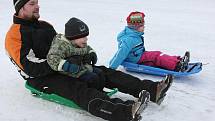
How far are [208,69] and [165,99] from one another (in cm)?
154

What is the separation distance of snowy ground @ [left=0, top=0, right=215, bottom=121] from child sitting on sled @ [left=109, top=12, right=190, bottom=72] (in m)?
0.21

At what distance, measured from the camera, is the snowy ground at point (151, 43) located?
3488 mm

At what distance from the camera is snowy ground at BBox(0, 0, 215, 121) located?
11.4ft

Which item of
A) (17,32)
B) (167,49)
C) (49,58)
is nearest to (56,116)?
(49,58)

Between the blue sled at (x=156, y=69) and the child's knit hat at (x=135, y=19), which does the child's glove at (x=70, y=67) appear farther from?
the child's knit hat at (x=135, y=19)

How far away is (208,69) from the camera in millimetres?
5164

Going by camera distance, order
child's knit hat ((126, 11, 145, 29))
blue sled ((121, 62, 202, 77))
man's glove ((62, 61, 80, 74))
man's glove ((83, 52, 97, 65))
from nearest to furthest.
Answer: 1. man's glove ((62, 61, 80, 74))
2. man's glove ((83, 52, 97, 65))
3. blue sled ((121, 62, 202, 77))
4. child's knit hat ((126, 11, 145, 29))

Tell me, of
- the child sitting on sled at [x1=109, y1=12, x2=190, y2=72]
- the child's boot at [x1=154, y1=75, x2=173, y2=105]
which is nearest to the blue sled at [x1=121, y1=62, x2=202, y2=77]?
the child sitting on sled at [x1=109, y1=12, x2=190, y2=72]

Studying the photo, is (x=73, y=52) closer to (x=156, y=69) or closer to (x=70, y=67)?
(x=70, y=67)

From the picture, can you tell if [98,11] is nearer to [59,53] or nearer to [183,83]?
[183,83]

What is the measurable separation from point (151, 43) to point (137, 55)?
6.28 ft

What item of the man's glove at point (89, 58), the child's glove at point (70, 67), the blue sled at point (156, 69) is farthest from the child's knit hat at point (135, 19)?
the child's glove at point (70, 67)

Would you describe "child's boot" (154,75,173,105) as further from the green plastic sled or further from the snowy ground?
the green plastic sled

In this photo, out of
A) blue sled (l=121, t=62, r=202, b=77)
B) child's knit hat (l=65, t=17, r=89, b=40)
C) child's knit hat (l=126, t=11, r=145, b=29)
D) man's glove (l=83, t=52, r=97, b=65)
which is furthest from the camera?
child's knit hat (l=126, t=11, r=145, b=29)
